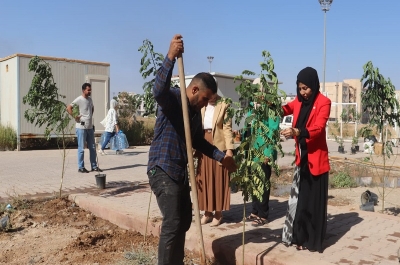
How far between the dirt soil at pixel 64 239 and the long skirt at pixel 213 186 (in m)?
0.74

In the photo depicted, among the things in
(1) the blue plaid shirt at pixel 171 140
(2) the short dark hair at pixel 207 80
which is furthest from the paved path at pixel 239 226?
(2) the short dark hair at pixel 207 80

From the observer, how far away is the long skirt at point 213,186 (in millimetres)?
5062

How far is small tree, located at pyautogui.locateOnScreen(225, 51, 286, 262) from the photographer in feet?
11.5

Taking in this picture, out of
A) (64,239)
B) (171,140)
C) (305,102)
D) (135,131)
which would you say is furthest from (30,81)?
(171,140)

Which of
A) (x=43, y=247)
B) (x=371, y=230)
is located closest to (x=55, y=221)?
(x=43, y=247)

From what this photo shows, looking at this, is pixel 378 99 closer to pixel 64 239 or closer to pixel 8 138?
pixel 64 239

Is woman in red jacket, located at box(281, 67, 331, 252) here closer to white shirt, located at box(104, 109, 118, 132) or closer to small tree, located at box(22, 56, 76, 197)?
small tree, located at box(22, 56, 76, 197)

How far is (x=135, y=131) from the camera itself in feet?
62.8

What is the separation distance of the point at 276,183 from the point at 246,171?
241 inches

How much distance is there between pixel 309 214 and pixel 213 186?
4.11ft

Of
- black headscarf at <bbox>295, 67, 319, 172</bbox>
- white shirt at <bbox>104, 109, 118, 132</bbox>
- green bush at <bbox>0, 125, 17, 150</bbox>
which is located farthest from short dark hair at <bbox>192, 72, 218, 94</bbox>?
green bush at <bbox>0, 125, 17, 150</bbox>

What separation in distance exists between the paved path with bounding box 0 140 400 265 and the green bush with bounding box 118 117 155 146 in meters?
9.45

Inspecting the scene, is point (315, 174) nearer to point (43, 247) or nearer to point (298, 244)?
point (298, 244)

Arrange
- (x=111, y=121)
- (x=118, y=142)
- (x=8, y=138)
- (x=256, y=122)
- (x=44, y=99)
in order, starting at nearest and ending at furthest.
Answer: (x=256, y=122) < (x=44, y=99) < (x=111, y=121) < (x=118, y=142) < (x=8, y=138)
